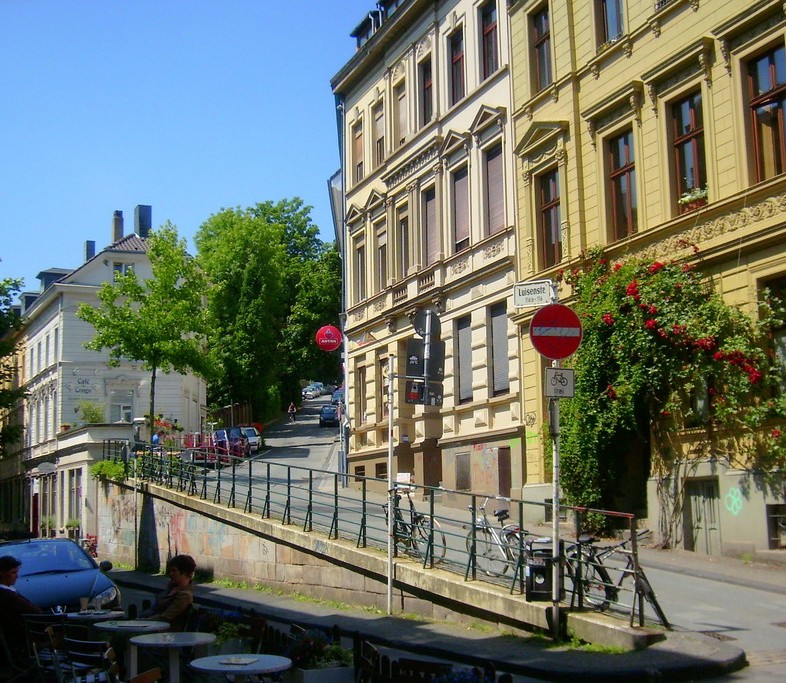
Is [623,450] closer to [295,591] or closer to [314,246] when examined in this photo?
[295,591]

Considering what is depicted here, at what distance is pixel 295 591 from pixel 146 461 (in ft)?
33.9

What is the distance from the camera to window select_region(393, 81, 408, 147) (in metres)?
31.0

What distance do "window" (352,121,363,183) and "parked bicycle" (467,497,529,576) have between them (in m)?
22.5

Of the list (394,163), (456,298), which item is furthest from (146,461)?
(394,163)

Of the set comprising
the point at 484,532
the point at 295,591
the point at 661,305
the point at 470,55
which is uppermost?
the point at 470,55

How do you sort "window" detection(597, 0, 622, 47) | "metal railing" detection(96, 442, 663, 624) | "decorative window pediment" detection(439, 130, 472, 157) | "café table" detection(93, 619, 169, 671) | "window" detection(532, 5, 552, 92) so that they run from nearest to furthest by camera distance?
"café table" detection(93, 619, 169, 671) < "metal railing" detection(96, 442, 663, 624) < "window" detection(597, 0, 622, 47) < "window" detection(532, 5, 552, 92) < "decorative window pediment" detection(439, 130, 472, 157)

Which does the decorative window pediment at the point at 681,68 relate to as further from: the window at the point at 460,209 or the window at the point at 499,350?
the window at the point at 460,209

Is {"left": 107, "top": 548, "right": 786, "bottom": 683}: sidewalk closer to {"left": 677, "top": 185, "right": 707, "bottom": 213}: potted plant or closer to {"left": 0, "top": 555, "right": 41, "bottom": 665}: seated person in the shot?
{"left": 0, "top": 555, "right": 41, "bottom": 665}: seated person

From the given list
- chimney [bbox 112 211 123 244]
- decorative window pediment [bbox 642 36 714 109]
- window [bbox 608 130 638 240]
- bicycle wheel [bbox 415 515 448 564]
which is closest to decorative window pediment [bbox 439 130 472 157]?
window [bbox 608 130 638 240]

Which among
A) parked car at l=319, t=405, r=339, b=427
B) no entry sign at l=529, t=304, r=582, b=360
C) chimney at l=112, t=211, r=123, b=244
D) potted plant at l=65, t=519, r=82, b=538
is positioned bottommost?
potted plant at l=65, t=519, r=82, b=538

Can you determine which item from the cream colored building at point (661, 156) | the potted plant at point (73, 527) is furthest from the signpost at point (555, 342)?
the potted plant at point (73, 527)

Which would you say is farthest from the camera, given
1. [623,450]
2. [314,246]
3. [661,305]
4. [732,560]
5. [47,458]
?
[314,246]

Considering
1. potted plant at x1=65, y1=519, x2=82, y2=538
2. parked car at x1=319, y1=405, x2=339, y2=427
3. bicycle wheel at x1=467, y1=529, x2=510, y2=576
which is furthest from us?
parked car at x1=319, y1=405, x2=339, y2=427

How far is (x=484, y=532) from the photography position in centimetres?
1312
